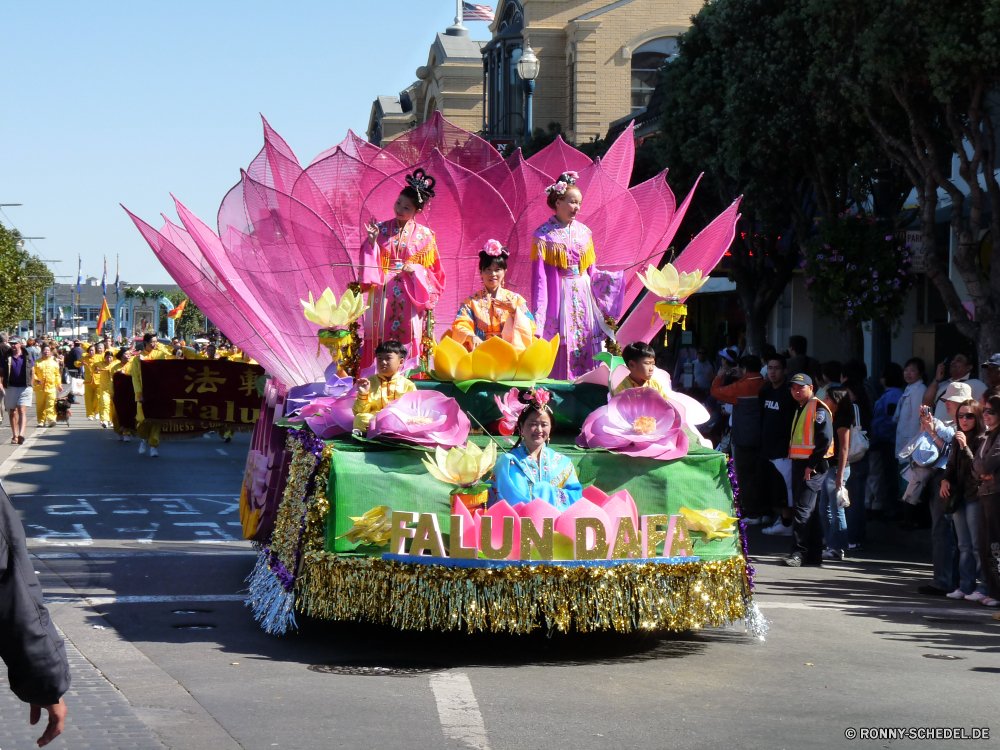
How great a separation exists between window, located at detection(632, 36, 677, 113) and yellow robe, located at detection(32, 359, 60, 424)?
19.7 metres

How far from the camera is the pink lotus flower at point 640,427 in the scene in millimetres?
7500

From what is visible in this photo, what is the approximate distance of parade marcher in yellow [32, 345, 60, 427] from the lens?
2436 cm

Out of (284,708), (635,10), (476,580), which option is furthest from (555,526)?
(635,10)

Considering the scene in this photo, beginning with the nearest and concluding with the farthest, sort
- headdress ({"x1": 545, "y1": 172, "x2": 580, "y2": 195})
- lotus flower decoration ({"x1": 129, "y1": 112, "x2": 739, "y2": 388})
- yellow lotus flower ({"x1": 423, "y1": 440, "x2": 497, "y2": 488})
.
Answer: yellow lotus flower ({"x1": 423, "y1": 440, "x2": 497, "y2": 488}), headdress ({"x1": 545, "y1": 172, "x2": 580, "y2": 195}), lotus flower decoration ({"x1": 129, "y1": 112, "x2": 739, "y2": 388})

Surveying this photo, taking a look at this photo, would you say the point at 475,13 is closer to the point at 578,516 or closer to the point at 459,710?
the point at 578,516

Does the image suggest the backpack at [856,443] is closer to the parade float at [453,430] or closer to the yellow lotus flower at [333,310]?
the parade float at [453,430]

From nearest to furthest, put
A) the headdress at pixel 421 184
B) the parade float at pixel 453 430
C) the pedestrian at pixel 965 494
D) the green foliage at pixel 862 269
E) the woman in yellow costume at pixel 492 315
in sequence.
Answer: the parade float at pixel 453 430, the pedestrian at pixel 965 494, the woman in yellow costume at pixel 492 315, the headdress at pixel 421 184, the green foliage at pixel 862 269

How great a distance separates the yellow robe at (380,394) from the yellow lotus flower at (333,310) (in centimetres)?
55

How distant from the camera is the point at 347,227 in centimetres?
1050

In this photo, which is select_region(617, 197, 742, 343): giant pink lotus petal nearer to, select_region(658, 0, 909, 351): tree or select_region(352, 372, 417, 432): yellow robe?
select_region(352, 372, 417, 432): yellow robe

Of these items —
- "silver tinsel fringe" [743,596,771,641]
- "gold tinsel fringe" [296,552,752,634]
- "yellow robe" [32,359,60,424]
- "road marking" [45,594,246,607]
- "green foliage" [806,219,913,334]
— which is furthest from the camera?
"yellow robe" [32,359,60,424]

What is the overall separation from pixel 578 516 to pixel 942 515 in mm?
3804

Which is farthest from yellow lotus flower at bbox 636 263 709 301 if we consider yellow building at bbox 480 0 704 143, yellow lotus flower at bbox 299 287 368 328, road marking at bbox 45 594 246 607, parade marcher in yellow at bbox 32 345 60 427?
yellow building at bbox 480 0 704 143

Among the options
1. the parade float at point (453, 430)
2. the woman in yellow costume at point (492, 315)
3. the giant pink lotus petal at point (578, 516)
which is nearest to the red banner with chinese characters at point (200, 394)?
the parade float at point (453, 430)
